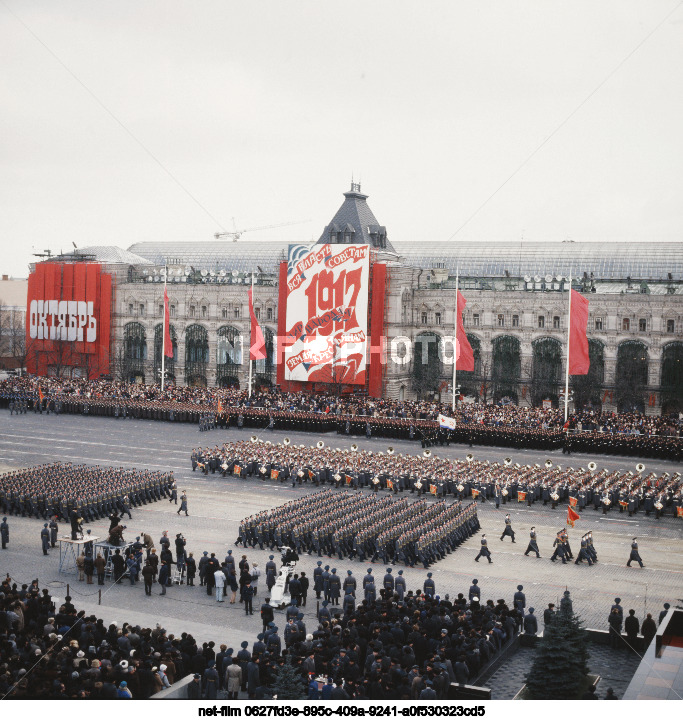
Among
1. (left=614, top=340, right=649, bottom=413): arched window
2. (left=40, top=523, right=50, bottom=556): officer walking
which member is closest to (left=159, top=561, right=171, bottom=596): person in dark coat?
(left=40, top=523, right=50, bottom=556): officer walking

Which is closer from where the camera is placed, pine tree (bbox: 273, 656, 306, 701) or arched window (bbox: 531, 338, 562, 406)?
pine tree (bbox: 273, 656, 306, 701)

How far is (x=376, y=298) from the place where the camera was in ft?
261

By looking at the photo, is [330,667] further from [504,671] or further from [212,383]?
[212,383]

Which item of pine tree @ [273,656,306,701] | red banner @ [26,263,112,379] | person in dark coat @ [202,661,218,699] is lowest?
person in dark coat @ [202,661,218,699]

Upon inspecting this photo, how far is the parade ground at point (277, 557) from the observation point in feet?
83.4

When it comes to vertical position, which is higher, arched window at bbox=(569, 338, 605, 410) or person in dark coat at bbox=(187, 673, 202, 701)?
arched window at bbox=(569, 338, 605, 410)

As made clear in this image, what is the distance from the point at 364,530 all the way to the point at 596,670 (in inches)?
511

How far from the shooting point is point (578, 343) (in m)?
51.0

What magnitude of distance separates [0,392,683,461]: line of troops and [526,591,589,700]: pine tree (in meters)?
41.1

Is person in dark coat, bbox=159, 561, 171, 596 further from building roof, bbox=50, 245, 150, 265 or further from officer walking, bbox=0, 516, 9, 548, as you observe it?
building roof, bbox=50, 245, 150, 265

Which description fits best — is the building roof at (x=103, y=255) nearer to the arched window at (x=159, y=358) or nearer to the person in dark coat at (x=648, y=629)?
the arched window at (x=159, y=358)

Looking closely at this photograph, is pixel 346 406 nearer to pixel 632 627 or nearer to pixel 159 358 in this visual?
pixel 159 358

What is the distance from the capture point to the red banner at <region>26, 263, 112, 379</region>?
3649 inches

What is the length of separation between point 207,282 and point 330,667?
267 feet
